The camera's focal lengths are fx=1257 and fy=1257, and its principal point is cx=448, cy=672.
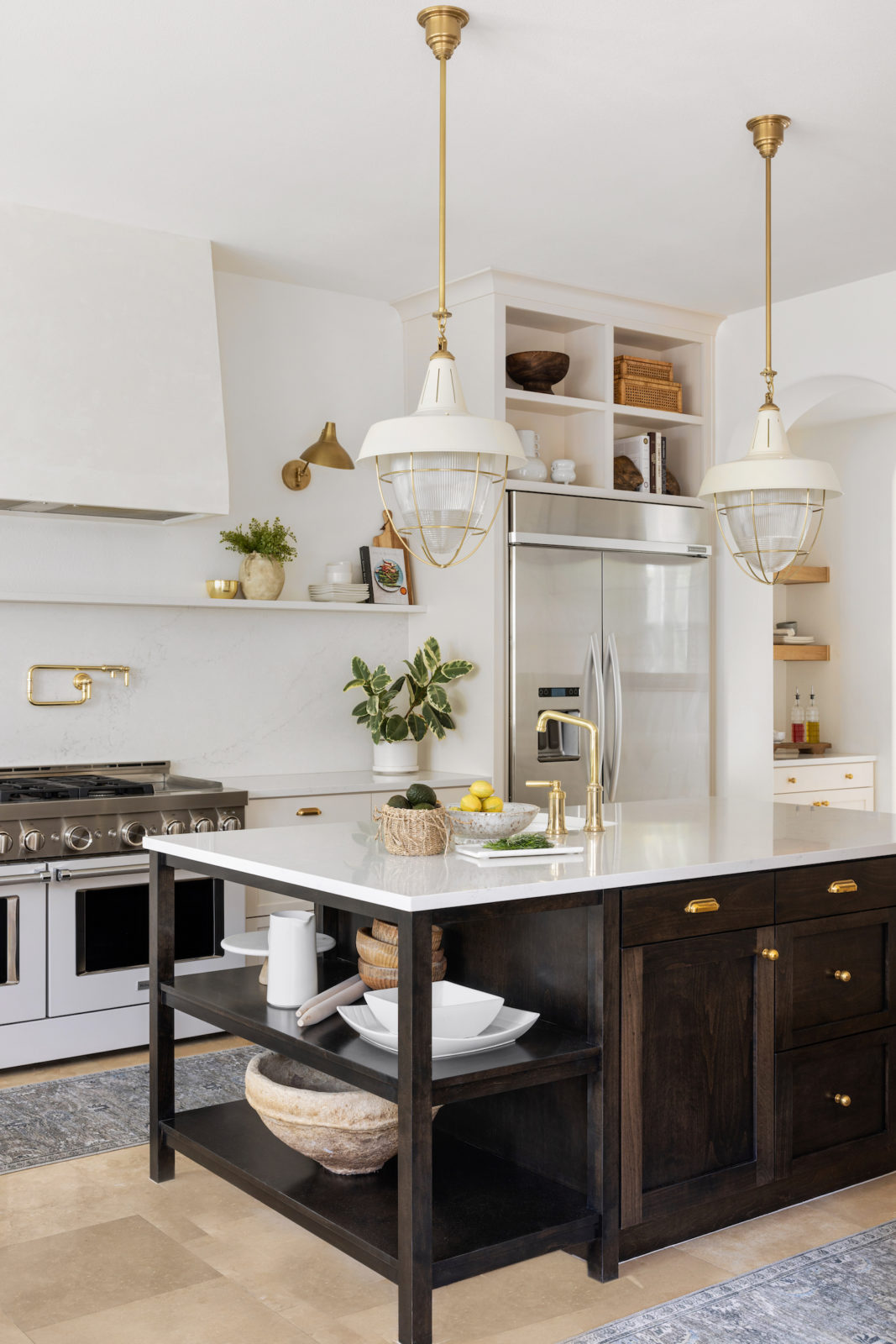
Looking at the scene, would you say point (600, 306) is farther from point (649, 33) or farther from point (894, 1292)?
point (894, 1292)

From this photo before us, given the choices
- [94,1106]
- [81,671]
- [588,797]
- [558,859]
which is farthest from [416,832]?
[81,671]

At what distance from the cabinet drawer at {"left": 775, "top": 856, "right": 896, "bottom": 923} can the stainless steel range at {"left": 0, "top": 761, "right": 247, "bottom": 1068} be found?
2148 millimetres

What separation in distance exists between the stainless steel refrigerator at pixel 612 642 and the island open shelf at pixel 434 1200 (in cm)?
233

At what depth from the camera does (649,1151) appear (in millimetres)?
2697

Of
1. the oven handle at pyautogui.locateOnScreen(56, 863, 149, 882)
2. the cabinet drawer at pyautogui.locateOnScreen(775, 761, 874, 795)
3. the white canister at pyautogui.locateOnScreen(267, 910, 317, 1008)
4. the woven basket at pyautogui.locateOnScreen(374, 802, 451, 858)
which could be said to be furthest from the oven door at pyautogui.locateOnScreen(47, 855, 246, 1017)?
the cabinet drawer at pyautogui.locateOnScreen(775, 761, 874, 795)

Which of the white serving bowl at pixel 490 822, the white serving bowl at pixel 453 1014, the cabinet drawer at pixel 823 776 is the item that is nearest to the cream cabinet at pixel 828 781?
the cabinet drawer at pixel 823 776

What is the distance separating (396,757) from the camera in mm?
5176

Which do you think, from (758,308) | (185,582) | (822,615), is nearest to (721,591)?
(758,308)

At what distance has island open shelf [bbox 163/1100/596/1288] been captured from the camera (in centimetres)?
244

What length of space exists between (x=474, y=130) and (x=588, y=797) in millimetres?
1969

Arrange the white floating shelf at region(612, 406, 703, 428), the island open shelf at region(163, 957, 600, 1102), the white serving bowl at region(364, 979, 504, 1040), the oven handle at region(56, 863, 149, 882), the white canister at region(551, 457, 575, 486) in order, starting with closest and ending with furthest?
the island open shelf at region(163, 957, 600, 1102) < the white serving bowl at region(364, 979, 504, 1040) < the oven handle at region(56, 863, 149, 882) < the white canister at region(551, 457, 575, 486) < the white floating shelf at region(612, 406, 703, 428)

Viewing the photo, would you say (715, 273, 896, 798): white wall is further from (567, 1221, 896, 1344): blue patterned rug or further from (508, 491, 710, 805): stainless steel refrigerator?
(567, 1221, 896, 1344): blue patterned rug

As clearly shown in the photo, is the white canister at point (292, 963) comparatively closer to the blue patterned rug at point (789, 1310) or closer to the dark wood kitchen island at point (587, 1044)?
the dark wood kitchen island at point (587, 1044)

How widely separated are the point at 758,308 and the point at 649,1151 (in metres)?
3.98
